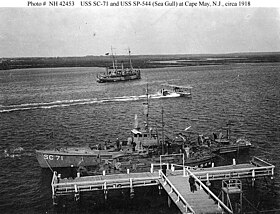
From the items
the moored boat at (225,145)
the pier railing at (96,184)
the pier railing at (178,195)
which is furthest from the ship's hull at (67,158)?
the moored boat at (225,145)

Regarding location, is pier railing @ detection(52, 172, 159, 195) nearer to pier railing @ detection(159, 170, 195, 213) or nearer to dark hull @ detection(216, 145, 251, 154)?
pier railing @ detection(159, 170, 195, 213)

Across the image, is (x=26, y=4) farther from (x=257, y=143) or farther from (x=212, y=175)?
(x=257, y=143)

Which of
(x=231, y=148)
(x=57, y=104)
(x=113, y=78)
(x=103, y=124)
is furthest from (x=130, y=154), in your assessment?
(x=113, y=78)

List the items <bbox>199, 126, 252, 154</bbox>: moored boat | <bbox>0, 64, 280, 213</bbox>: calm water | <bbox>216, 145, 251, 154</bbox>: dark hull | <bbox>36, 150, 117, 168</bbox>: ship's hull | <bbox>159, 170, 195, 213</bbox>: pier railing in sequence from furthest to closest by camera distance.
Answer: <bbox>216, 145, 251, 154</bbox>: dark hull, <bbox>199, 126, 252, 154</bbox>: moored boat, <bbox>36, 150, 117, 168</bbox>: ship's hull, <bbox>0, 64, 280, 213</bbox>: calm water, <bbox>159, 170, 195, 213</bbox>: pier railing

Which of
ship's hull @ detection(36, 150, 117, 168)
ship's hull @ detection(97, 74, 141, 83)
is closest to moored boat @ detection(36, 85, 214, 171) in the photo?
ship's hull @ detection(36, 150, 117, 168)

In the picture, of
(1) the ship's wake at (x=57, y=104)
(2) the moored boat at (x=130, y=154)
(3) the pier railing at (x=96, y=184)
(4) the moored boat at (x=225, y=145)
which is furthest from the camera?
(1) the ship's wake at (x=57, y=104)

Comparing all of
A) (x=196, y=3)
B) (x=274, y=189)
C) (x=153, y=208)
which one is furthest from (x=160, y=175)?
(x=196, y=3)

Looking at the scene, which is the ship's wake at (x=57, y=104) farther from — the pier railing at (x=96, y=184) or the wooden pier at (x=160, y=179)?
the wooden pier at (x=160, y=179)

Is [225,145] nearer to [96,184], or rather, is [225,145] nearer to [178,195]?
[96,184]

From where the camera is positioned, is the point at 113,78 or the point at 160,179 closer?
the point at 160,179

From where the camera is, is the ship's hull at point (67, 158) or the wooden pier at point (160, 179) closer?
the wooden pier at point (160, 179)

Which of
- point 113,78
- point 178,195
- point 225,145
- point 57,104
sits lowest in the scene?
point 225,145
